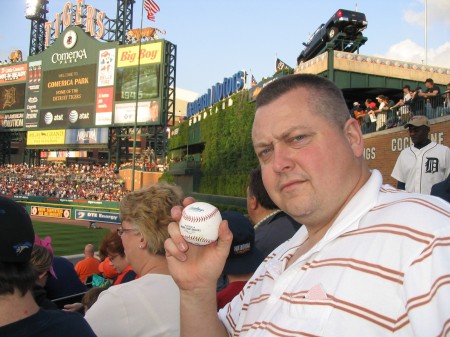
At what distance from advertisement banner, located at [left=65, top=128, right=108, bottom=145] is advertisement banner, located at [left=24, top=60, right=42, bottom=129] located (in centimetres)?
547

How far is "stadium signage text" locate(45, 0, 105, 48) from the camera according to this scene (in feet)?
164

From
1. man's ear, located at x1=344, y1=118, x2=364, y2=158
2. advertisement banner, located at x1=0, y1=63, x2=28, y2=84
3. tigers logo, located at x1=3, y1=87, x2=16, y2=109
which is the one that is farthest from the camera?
tigers logo, located at x1=3, y1=87, x2=16, y2=109

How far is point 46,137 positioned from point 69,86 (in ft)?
21.2

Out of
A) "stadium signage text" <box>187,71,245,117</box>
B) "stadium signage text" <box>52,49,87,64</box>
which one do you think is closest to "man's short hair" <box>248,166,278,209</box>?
"stadium signage text" <box>187,71,245,117</box>

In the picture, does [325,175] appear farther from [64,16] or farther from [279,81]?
[64,16]

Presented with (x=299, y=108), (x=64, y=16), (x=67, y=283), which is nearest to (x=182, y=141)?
(x=64, y=16)

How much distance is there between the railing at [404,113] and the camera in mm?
14547

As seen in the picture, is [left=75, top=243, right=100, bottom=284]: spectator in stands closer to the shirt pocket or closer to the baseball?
the baseball

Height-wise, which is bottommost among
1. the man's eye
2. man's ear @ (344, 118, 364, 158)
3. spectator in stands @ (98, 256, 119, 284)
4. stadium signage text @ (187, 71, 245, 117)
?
spectator in stands @ (98, 256, 119, 284)

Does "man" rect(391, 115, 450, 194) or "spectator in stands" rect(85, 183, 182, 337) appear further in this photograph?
"man" rect(391, 115, 450, 194)

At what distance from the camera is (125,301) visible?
2.40 meters

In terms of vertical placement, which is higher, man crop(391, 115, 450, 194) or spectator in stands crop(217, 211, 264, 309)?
man crop(391, 115, 450, 194)

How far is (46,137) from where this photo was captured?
48438 mm

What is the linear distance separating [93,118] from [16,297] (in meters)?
45.0
